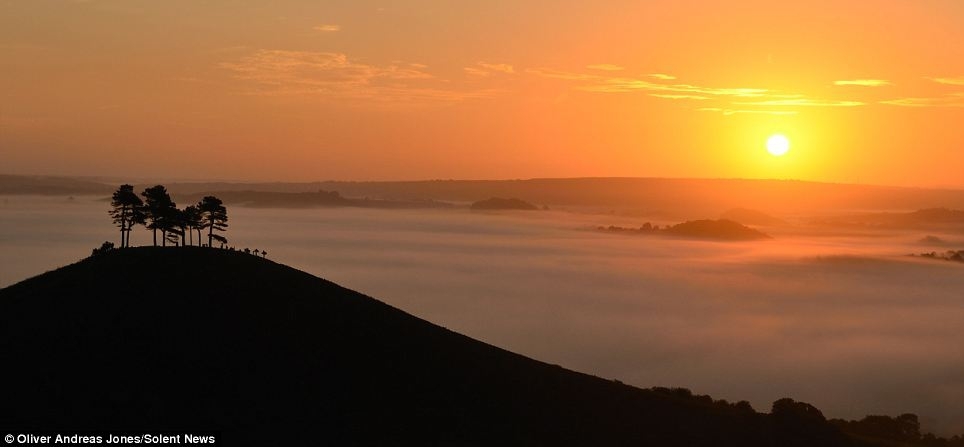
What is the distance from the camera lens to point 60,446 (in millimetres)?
60656

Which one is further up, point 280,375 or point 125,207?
point 125,207

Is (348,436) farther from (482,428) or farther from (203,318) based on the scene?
(203,318)

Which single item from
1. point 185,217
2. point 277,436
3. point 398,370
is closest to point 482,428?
point 398,370

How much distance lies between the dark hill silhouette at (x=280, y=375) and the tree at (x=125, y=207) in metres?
10.1

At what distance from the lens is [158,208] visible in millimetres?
104188

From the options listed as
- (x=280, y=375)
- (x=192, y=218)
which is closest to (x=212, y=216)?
(x=192, y=218)

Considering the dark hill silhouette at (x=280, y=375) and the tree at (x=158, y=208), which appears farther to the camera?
the tree at (x=158, y=208)

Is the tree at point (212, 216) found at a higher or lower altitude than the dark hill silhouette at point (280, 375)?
higher

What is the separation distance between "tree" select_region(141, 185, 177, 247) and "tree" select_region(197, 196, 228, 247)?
3.58 m

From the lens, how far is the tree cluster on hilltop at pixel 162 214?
342 ft

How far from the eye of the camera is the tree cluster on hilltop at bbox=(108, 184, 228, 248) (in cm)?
10425

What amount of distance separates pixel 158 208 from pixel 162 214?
2.80ft

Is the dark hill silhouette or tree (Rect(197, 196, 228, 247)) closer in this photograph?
the dark hill silhouette

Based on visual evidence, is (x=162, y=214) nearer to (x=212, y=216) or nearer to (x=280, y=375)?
(x=212, y=216)
